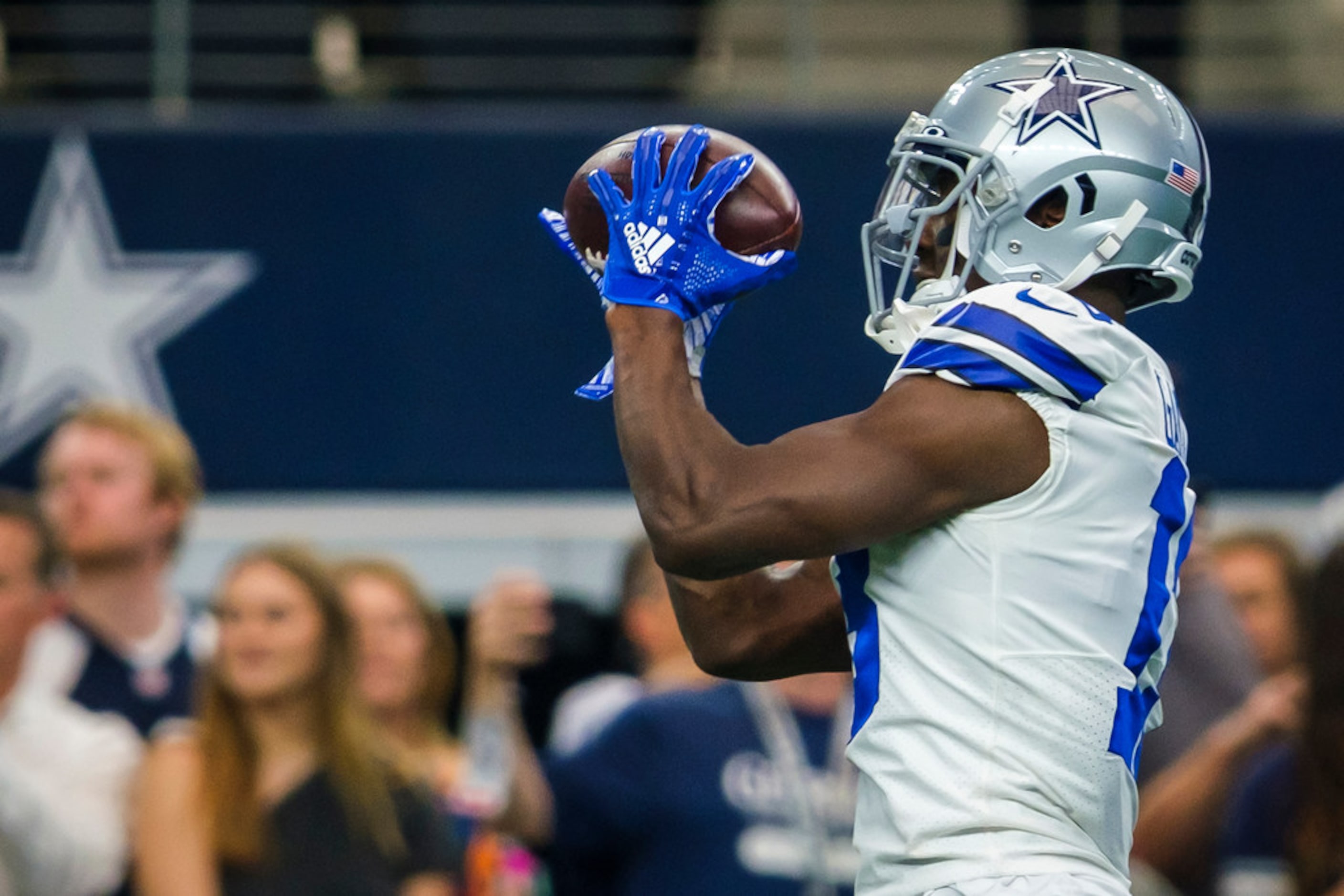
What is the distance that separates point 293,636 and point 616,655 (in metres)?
2.56

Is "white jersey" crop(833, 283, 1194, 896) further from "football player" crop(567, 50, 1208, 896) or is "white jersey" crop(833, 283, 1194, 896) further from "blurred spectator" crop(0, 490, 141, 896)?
"blurred spectator" crop(0, 490, 141, 896)

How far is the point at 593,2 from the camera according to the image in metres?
7.52

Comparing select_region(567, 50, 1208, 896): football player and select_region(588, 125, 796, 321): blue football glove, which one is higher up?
select_region(588, 125, 796, 321): blue football glove

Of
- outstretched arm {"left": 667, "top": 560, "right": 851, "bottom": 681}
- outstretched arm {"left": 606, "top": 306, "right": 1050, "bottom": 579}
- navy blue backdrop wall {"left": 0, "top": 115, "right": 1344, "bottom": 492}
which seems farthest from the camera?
navy blue backdrop wall {"left": 0, "top": 115, "right": 1344, "bottom": 492}

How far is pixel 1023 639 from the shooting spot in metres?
1.90

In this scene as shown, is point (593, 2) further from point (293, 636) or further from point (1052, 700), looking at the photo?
point (1052, 700)

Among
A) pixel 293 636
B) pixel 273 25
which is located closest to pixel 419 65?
pixel 273 25

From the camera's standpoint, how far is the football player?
186 cm

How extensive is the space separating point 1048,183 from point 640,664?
12.3ft

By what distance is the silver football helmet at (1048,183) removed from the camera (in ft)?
6.71

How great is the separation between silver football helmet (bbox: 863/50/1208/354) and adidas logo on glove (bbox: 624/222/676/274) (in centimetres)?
27

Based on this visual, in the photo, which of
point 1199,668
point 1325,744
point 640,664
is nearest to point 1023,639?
point 1325,744

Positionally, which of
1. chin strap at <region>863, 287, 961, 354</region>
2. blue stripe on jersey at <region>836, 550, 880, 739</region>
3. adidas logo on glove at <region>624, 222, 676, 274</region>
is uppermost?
adidas logo on glove at <region>624, 222, 676, 274</region>

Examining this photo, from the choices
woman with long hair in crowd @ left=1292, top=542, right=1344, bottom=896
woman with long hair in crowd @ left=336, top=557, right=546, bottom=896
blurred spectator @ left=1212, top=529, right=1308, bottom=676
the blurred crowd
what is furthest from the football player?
blurred spectator @ left=1212, top=529, right=1308, bottom=676
